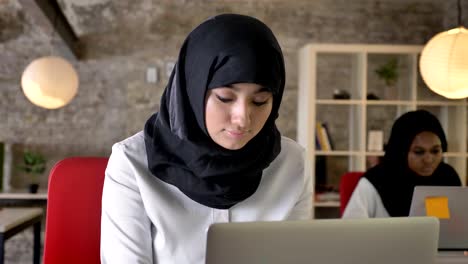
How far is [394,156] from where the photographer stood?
3.39 metres

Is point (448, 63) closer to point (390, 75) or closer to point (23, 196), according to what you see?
point (390, 75)

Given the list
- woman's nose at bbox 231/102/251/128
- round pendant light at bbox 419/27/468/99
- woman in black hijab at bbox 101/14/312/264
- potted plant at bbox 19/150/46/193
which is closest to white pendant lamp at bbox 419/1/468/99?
round pendant light at bbox 419/27/468/99

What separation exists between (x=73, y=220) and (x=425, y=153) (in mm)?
2066

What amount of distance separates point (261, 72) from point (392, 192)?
6.79 ft

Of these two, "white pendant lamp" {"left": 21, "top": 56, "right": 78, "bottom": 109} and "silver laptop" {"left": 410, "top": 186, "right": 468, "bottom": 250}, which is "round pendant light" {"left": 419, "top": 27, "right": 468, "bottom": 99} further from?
"white pendant lamp" {"left": 21, "top": 56, "right": 78, "bottom": 109}

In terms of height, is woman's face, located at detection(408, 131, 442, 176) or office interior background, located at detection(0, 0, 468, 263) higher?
office interior background, located at detection(0, 0, 468, 263)

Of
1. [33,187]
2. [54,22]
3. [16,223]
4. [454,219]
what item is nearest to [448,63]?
[454,219]

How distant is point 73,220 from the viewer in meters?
1.92

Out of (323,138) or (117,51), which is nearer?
(323,138)

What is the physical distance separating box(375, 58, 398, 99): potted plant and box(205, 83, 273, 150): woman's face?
4.67 m

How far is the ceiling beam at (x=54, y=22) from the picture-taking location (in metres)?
A: 4.86

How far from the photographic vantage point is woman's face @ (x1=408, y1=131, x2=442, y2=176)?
3285 millimetres

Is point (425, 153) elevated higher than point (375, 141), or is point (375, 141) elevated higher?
point (425, 153)

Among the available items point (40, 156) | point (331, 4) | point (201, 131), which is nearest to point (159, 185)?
point (201, 131)
